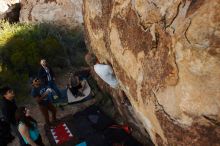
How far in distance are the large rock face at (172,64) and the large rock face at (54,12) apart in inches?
262

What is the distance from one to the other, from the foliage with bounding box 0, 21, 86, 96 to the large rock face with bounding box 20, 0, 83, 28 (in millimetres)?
345

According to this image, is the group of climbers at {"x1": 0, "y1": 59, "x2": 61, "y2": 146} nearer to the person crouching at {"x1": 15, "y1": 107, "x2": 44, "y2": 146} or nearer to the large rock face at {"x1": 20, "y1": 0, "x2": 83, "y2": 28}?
the person crouching at {"x1": 15, "y1": 107, "x2": 44, "y2": 146}

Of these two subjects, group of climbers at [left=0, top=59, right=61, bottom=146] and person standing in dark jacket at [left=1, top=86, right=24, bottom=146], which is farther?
person standing in dark jacket at [left=1, top=86, right=24, bottom=146]

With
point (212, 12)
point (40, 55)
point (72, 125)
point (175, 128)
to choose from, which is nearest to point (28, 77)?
point (40, 55)

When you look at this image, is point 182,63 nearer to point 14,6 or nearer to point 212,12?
point 212,12

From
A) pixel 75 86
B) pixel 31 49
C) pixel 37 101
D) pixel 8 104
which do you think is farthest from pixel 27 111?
pixel 31 49

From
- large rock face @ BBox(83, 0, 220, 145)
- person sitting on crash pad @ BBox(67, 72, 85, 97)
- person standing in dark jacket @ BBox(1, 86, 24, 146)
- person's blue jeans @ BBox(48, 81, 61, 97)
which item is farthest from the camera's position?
person sitting on crash pad @ BBox(67, 72, 85, 97)

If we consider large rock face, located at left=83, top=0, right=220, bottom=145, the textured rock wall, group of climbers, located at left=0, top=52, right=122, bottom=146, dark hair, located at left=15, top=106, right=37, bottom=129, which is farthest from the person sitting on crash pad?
the textured rock wall

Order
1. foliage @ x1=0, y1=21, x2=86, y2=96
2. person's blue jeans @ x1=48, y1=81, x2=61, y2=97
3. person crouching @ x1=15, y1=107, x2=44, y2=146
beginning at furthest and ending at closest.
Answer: foliage @ x1=0, y1=21, x2=86, y2=96 → person's blue jeans @ x1=48, y1=81, x2=61, y2=97 → person crouching @ x1=15, y1=107, x2=44, y2=146

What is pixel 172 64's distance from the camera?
14.2 feet

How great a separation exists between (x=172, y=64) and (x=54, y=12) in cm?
909

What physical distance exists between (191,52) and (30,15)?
1026 centimetres

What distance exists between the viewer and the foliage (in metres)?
10.2

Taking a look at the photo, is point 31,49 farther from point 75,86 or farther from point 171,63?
point 171,63
